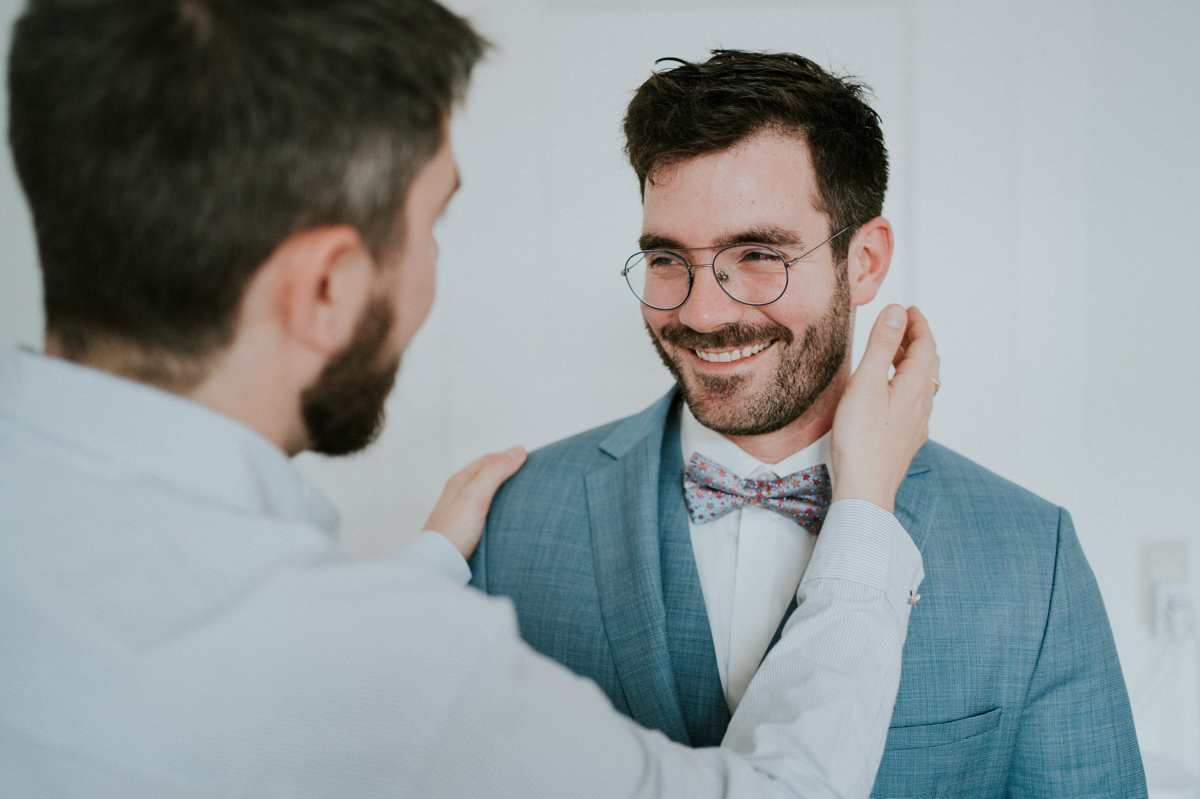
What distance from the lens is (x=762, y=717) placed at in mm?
1156

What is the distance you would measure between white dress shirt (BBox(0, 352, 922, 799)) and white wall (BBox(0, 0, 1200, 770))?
60.9 inches

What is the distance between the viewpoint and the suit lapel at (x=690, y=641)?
1509mm

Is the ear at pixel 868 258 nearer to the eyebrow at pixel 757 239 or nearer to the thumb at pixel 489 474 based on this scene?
the eyebrow at pixel 757 239

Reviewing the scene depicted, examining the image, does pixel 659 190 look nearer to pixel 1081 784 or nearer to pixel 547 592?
pixel 547 592

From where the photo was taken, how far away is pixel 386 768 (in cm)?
78

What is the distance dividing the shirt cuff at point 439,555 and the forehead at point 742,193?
754 mm

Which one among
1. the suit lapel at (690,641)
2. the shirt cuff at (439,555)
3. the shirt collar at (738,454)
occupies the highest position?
the shirt collar at (738,454)

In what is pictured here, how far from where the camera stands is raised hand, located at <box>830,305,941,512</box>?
1360 mm

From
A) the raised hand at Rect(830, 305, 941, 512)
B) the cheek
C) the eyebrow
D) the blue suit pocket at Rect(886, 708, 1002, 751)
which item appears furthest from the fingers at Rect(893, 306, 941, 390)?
the blue suit pocket at Rect(886, 708, 1002, 751)

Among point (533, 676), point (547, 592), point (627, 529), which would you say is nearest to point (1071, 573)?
point (627, 529)

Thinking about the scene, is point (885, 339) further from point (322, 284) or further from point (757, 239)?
point (322, 284)

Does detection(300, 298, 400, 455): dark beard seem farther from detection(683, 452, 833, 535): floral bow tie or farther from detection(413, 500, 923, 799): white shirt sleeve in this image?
detection(683, 452, 833, 535): floral bow tie

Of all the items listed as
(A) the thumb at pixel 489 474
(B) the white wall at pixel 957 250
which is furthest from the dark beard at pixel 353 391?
(B) the white wall at pixel 957 250

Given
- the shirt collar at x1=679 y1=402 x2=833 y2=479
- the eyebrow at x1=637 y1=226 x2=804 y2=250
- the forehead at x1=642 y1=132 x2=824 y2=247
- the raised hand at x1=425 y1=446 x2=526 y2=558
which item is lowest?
the raised hand at x1=425 y1=446 x2=526 y2=558
